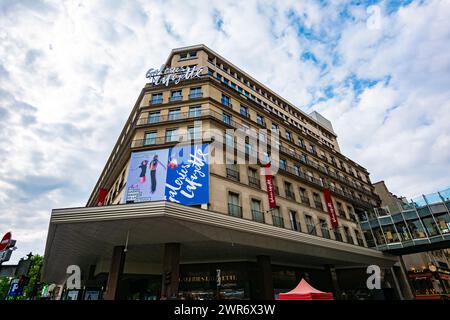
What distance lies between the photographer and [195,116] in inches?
907

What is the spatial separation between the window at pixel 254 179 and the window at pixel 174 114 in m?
8.77

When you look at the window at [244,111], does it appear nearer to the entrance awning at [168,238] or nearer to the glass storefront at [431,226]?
the entrance awning at [168,238]

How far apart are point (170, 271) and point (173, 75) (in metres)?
20.3

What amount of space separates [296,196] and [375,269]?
1053 centimetres

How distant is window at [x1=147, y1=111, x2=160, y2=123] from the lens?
2361 cm

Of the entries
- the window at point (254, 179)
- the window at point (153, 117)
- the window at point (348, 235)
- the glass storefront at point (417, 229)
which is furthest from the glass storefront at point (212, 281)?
the glass storefront at point (417, 229)

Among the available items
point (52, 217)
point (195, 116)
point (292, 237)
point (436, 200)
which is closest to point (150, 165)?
point (195, 116)

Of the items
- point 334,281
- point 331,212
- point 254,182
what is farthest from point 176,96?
point 334,281

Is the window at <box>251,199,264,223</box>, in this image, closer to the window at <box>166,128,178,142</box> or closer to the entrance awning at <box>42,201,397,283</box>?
the entrance awning at <box>42,201,397,283</box>

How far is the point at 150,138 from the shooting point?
2233 centimetres

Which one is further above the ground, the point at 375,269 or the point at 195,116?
the point at 195,116
